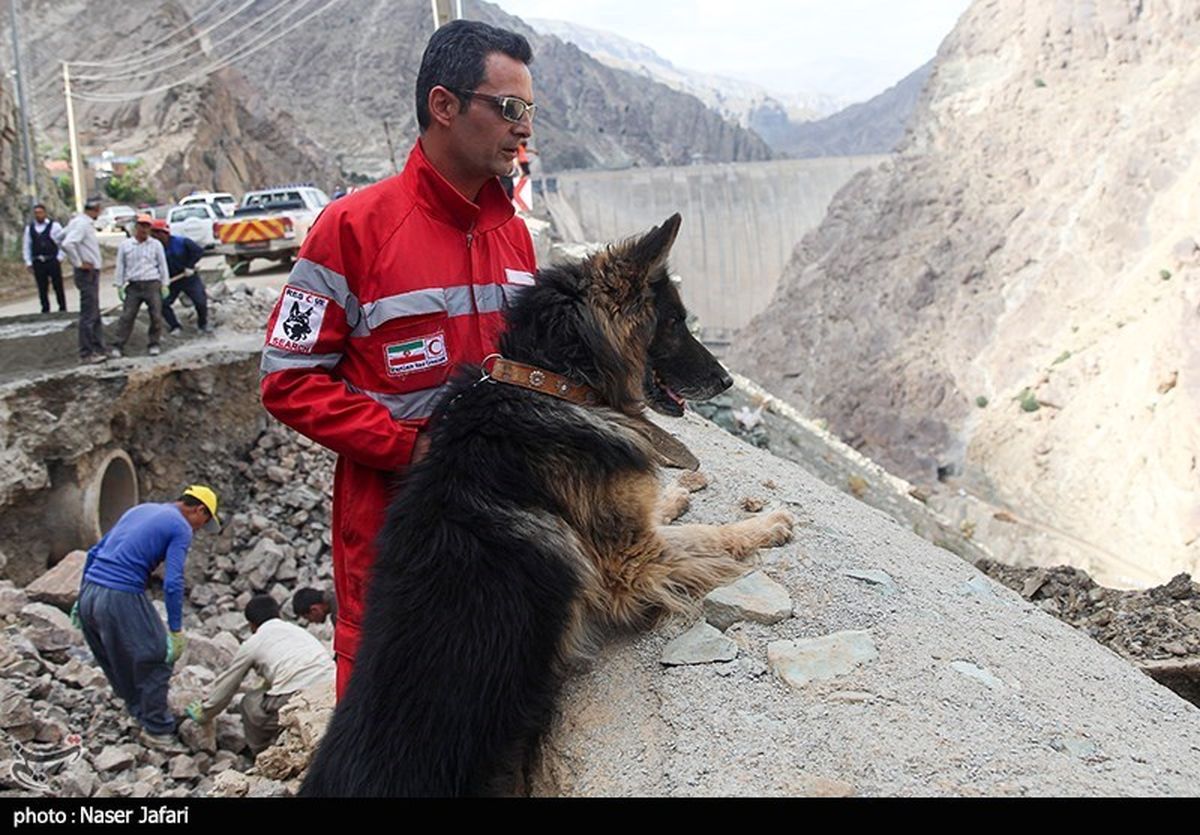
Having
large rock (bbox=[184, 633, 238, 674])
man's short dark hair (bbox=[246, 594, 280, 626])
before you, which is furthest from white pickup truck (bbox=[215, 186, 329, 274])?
man's short dark hair (bbox=[246, 594, 280, 626])

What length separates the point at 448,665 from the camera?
250 centimetres

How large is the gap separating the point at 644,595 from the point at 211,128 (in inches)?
2100

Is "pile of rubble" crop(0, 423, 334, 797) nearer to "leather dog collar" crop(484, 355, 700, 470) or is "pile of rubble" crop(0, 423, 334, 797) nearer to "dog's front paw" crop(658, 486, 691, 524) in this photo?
"dog's front paw" crop(658, 486, 691, 524)

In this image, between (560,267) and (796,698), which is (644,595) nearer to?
(796,698)

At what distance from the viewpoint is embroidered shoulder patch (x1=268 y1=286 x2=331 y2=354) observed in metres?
2.65

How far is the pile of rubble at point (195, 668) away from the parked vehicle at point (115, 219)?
86.0ft

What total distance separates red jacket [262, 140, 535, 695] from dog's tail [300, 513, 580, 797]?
265 mm

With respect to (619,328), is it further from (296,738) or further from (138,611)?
(138,611)

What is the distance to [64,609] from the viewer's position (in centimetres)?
907

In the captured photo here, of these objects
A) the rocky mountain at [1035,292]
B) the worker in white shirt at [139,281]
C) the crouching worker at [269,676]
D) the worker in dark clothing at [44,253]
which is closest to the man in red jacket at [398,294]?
the crouching worker at [269,676]

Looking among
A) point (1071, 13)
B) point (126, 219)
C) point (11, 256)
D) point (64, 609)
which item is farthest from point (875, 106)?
point (64, 609)

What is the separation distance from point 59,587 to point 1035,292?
98.4 feet

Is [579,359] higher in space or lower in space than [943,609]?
higher

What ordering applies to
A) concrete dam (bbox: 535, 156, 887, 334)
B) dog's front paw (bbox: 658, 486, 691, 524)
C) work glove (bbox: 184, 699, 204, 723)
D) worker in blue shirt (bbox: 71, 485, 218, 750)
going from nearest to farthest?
dog's front paw (bbox: 658, 486, 691, 524)
worker in blue shirt (bbox: 71, 485, 218, 750)
work glove (bbox: 184, 699, 204, 723)
concrete dam (bbox: 535, 156, 887, 334)
